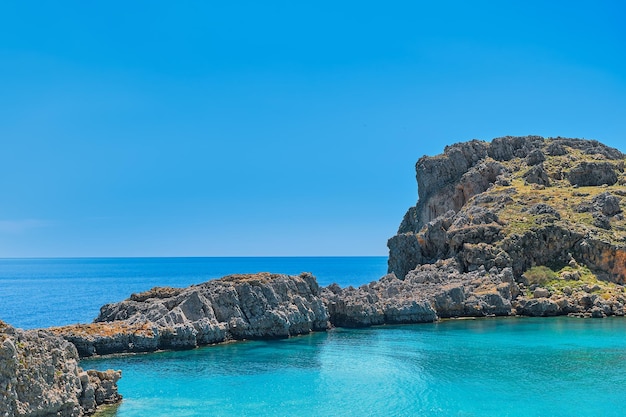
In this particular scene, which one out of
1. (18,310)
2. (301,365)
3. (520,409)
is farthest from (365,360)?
(18,310)

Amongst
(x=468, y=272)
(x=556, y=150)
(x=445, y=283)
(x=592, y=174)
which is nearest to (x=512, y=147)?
(x=556, y=150)

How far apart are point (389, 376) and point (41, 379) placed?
89.0ft

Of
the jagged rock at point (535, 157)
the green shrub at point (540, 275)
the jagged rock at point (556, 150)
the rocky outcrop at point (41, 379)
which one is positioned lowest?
the rocky outcrop at point (41, 379)

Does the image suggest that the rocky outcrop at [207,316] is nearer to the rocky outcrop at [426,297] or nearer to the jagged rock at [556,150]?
the rocky outcrop at [426,297]

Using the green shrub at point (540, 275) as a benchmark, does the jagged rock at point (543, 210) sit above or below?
above

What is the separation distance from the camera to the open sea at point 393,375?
38656 mm

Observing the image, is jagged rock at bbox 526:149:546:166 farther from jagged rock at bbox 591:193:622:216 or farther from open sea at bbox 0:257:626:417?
open sea at bbox 0:257:626:417

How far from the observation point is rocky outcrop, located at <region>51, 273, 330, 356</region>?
55625 mm

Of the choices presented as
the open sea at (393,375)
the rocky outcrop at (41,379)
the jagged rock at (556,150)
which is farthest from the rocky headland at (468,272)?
the rocky outcrop at (41,379)

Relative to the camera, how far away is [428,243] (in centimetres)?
10612

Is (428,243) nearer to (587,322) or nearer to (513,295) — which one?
(513,295)

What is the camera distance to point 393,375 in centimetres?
4859

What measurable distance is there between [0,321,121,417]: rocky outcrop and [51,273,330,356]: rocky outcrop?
64.2 ft

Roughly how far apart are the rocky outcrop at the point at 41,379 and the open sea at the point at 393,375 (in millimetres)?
3083
